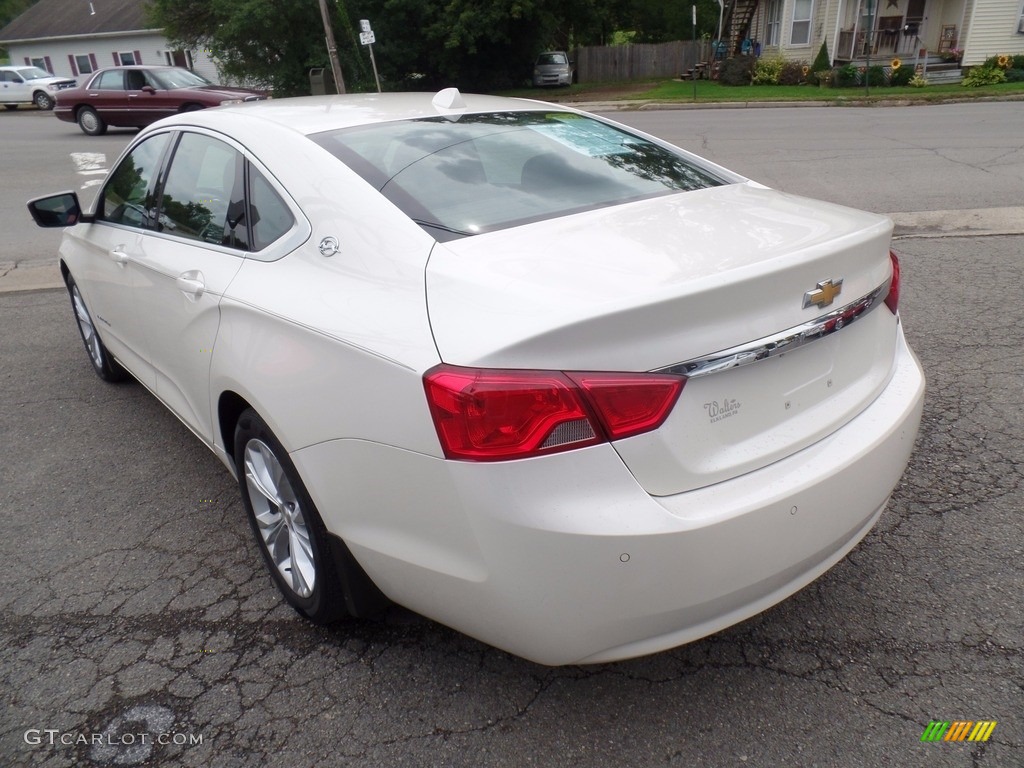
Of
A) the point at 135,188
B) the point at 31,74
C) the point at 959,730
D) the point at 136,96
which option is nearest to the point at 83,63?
the point at 31,74

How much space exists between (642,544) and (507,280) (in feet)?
2.31

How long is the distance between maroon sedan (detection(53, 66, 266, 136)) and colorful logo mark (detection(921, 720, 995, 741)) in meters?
18.1

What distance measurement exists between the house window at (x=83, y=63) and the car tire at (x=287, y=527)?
50747 mm

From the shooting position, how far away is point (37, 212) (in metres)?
4.04

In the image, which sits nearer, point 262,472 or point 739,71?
point 262,472

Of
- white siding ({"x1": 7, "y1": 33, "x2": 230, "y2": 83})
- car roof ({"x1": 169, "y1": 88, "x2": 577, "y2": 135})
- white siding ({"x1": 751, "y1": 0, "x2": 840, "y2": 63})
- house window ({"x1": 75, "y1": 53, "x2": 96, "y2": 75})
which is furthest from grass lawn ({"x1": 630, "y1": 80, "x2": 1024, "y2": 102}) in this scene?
house window ({"x1": 75, "y1": 53, "x2": 96, "y2": 75})

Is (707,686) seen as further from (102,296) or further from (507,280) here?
(102,296)

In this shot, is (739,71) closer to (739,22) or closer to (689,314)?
(739,22)

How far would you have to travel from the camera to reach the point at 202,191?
3146 mm

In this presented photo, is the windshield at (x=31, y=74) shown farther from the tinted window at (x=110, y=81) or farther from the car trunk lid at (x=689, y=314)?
the car trunk lid at (x=689, y=314)

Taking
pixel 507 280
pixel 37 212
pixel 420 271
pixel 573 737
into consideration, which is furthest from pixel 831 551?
pixel 37 212

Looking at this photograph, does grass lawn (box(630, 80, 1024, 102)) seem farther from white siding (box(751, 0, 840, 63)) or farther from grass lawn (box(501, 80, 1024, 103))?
white siding (box(751, 0, 840, 63))

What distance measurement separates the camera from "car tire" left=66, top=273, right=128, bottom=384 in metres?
4.64

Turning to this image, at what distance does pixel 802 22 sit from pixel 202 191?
30.8 m
